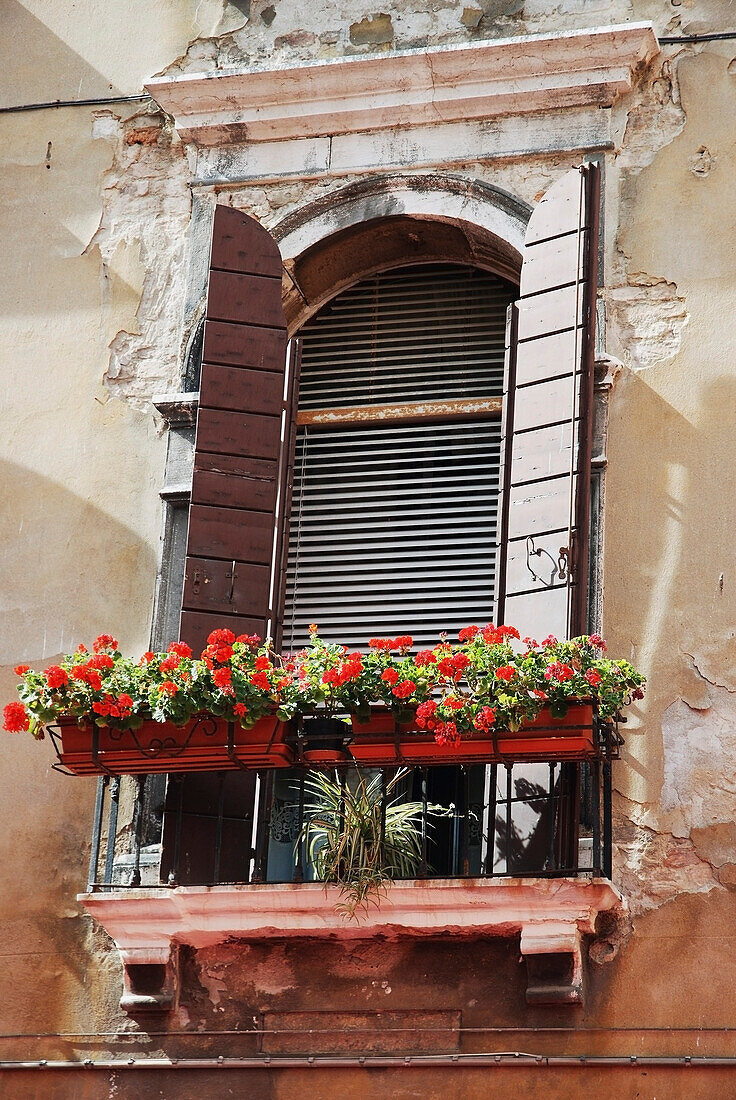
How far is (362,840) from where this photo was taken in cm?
571

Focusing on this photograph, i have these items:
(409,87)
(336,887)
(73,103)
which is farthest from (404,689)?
(73,103)

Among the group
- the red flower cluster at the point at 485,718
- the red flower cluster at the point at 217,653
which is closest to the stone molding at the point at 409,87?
the red flower cluster at the point at 217,653

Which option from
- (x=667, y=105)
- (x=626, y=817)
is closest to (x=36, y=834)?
(x=626, y=817)

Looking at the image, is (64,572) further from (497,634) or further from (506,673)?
(506,673)

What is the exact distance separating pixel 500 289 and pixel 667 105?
986 millimetres

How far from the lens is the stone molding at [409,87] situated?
22.6 feet

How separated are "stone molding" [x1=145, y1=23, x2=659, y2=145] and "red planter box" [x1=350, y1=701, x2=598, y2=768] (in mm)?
2737

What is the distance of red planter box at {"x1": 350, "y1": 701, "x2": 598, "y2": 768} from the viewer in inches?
215

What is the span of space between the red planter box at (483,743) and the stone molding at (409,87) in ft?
8.98

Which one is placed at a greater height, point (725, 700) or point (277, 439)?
point (277, 439)

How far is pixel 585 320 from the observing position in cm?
618

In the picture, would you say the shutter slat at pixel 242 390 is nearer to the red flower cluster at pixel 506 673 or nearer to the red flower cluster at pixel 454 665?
the red flower cluster at pixel 454 665

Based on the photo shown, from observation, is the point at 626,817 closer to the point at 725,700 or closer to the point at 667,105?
the point at 725,700

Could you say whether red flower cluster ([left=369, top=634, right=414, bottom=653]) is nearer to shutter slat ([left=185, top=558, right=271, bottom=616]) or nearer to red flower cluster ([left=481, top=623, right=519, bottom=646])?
red flower cluster ([left=481, top=623, right=519, bottom=646])
